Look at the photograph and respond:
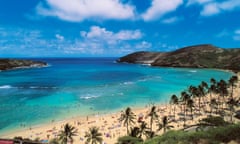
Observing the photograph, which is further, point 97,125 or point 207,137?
point 97,125

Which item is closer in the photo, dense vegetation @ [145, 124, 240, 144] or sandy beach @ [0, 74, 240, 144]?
dense vegetation @ [145, 124, 240, 144]

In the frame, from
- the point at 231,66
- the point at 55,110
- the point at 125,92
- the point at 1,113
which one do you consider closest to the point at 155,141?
the point at 55,110

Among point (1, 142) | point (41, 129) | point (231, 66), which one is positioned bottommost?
point (41, 129)

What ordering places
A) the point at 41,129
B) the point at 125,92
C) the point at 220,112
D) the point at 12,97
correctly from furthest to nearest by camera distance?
the point at 125,92
the point at 12,97
the point at 220,112
the point at 41,129

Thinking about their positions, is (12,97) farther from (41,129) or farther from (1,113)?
(41,129)

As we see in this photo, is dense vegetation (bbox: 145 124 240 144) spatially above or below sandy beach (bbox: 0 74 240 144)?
above

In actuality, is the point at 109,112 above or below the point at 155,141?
below

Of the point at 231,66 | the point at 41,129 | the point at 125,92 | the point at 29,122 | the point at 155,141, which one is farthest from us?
the point at 231,66

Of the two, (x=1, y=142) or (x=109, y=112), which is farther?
(x=109, y=112)

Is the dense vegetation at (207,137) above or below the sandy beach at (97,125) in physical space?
above

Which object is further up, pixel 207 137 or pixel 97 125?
pixel 207 137

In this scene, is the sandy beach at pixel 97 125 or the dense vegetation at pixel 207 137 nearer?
the dense vegetation at pixel 207 137
